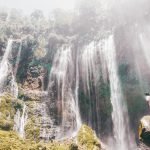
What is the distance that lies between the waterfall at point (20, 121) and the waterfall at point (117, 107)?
8708 mm

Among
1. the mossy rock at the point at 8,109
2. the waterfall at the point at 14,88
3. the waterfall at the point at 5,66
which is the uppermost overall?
the waterfall at the point at 5,66

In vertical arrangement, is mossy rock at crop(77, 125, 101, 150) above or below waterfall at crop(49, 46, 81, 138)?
below

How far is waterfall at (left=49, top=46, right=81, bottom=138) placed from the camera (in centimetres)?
3228

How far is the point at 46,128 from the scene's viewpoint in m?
31.6

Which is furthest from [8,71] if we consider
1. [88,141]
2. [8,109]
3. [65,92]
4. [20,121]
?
[88,141]

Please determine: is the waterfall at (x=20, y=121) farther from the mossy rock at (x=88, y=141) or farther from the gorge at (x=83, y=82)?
the mossy rock at (x=88, y=141)

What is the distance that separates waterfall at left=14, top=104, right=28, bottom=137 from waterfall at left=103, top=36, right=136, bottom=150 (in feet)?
28.6

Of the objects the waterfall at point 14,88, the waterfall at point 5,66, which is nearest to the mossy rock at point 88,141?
the waterfall at point 14,88

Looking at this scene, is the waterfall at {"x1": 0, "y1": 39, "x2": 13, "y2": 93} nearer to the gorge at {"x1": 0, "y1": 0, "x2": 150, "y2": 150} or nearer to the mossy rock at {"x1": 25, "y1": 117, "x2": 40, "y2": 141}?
the gorge at {"x1": 0, "y1": 0, "x2": 150, "y2": 150}

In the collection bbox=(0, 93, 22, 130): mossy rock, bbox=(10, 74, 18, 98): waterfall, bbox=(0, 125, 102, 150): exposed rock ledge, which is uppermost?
bbox=(10, 74, 18, 98): waterfall

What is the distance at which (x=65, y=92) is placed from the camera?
34.4 metres

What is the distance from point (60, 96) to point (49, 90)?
5.17 feet

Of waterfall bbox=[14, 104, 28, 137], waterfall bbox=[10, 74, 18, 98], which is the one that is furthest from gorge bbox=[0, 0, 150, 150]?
waterfall bbox=[10, 74, 18, 98]

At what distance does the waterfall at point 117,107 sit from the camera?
3058 centimetres
